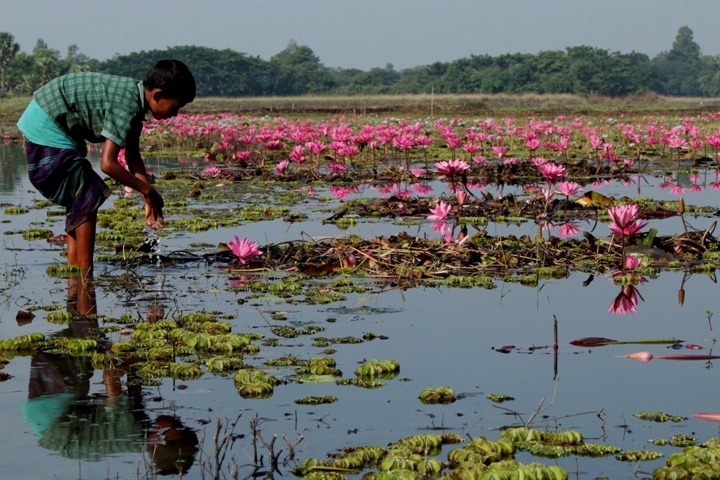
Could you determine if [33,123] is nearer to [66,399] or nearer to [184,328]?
[184,328]

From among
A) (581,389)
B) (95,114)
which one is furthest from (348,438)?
(95,114)

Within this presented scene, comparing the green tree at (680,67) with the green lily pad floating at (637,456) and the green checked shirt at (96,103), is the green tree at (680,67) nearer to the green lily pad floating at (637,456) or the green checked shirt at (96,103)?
the green checked shirt at (96,103)

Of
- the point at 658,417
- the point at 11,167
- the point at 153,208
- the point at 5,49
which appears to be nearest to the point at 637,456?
the point at 658,417

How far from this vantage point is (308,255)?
630 cm

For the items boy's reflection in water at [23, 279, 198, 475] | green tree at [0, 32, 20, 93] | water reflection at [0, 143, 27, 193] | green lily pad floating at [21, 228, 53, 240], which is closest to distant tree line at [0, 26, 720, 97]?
green tree at [0, 32, 20, 93]

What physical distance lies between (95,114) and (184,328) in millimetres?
1680

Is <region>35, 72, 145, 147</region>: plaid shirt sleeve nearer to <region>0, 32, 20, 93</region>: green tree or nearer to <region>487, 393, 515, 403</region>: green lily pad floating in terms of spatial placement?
<region>487, 393, 515, 403</region>: green lily pad floating

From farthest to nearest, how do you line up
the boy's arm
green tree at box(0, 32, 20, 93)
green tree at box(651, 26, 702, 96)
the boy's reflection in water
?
green tree at box(651, 26, 702, 96), green tree at box(0, 32, 20, 93), the boy's arm, the boy's reflection in water

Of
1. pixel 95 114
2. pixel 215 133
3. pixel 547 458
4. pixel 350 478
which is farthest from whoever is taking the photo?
pixel 215 133

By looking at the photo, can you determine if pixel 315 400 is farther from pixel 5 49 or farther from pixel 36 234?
pixel 5 49

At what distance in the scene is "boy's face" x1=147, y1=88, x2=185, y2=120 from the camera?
17.9 ft

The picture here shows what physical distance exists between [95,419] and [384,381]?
41.6 inches

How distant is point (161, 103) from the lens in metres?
5.49

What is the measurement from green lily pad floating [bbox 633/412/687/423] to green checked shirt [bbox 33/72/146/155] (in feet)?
10.7
